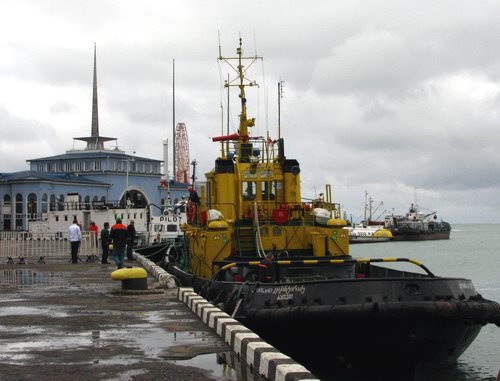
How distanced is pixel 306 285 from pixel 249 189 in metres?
7.21

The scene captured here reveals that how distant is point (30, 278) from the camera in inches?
976

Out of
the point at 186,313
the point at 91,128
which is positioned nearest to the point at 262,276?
the point at 186,313

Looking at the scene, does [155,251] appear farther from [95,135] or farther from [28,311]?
[95,135]

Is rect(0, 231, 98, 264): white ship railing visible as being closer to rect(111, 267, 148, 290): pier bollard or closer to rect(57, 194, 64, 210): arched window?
rect(111, 267, 148, 290): pier bollard

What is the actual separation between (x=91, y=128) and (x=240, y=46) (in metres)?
85.3

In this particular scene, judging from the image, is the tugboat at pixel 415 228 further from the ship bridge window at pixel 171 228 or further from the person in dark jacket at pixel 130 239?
the person in dark jacket at pixel 130 239

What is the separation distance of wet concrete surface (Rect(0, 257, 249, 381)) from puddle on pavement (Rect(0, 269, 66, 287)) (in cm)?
208

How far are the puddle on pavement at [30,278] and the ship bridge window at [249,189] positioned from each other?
580cm

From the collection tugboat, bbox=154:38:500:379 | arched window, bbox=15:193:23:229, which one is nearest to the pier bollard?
tugboat, bbox=154:38:500:379

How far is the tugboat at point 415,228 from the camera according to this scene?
135750 mm

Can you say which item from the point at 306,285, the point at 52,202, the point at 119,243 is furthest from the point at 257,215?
the point at 52,202

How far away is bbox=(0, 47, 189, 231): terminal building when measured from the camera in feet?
274

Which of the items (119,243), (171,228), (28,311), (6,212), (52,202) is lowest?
(28,311)

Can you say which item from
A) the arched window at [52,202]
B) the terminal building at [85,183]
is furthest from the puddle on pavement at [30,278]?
the arched window at [52,202]
